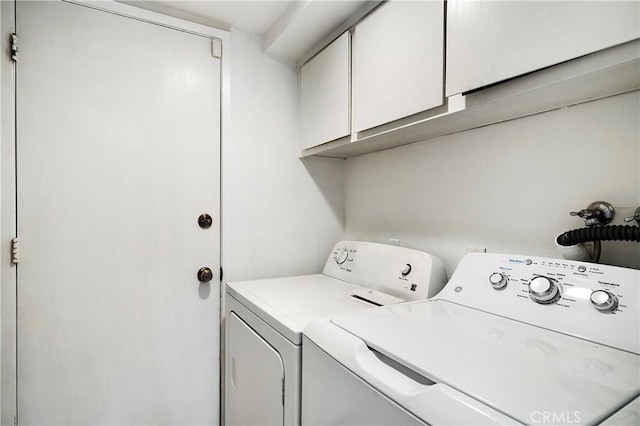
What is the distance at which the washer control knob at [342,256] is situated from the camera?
5.60 ft

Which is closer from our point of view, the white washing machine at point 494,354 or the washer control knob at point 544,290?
the white washing machine at point 494,354

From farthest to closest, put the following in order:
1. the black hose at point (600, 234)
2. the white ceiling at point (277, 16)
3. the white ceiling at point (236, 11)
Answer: the white ceiling at point (236, 11), the white ceiling at point (277, 16), the black hose at point (600, 234)

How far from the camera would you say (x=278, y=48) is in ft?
5.61

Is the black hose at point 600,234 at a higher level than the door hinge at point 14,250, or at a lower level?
higher

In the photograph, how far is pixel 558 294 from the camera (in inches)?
33.7

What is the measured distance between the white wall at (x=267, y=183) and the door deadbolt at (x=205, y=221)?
0.07 meters

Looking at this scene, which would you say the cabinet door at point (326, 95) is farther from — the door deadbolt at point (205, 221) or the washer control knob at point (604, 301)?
the washer control knob at point (604, 301)

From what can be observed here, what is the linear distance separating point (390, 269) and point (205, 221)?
959mm

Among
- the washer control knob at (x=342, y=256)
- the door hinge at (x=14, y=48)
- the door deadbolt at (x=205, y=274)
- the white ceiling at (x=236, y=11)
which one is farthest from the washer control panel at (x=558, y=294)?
the door hinge at (x=14, y=48)

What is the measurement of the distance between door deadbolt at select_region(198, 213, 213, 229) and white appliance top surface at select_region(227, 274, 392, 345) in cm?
33

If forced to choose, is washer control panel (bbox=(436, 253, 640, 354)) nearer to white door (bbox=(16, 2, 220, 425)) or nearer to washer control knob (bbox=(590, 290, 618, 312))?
washer control knob (bbox=(590, 290, 618, 312))

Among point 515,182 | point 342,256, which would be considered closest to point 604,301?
point 515,182

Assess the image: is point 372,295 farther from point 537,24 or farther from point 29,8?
point 29,8

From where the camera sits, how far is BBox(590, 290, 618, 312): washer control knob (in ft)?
2.47
